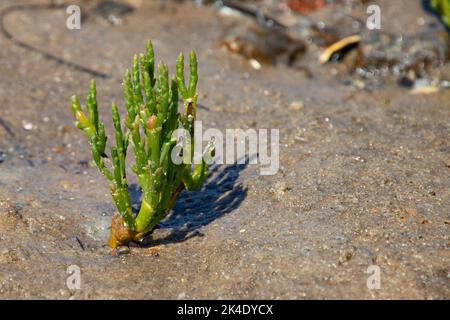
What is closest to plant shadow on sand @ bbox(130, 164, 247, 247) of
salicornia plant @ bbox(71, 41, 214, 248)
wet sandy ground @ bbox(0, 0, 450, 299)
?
wet sandy ground @ bbox(0, 0, 450, 299)

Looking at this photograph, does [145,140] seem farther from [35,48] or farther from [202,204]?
[35,48]

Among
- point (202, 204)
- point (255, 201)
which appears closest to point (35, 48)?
point (202, 204)

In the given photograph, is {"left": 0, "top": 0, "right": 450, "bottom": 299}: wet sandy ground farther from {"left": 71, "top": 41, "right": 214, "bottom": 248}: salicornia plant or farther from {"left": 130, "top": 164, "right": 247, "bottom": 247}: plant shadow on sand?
{"left": 71, "top": 41, "right": 214, "bottom": 248}: salicornia plant

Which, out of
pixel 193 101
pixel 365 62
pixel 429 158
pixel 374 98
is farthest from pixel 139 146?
pixel 365 62

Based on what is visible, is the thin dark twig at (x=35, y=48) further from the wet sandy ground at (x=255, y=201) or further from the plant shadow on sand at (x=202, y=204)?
the plant shadow on sand at (x=202, y=204)

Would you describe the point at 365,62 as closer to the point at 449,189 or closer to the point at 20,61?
the point at 449,189

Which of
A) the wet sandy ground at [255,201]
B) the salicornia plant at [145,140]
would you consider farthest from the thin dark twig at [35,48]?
the salicornia plant at [145,140]

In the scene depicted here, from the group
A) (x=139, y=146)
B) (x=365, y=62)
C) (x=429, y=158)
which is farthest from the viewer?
(x=365, y=62)
